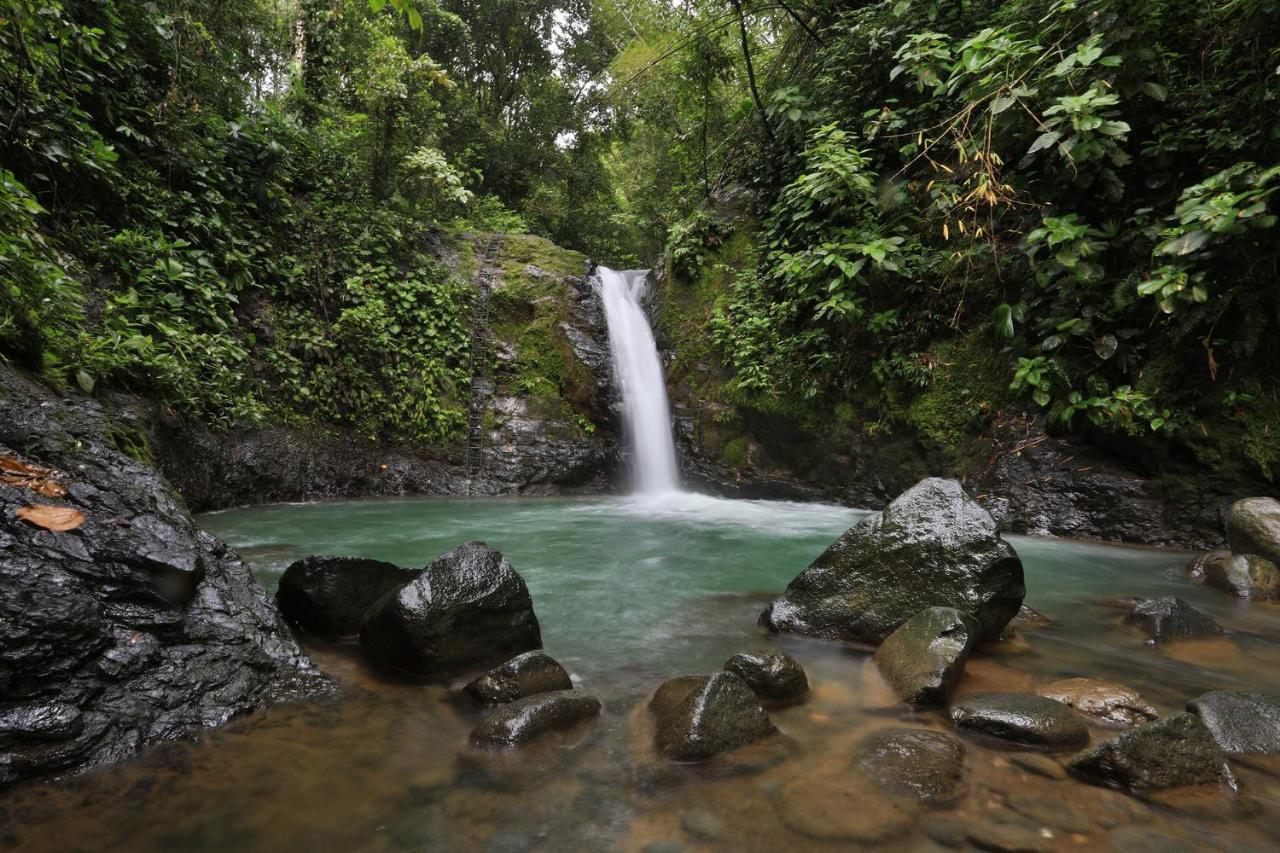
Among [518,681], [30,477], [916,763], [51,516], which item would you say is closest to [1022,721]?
[916,763]

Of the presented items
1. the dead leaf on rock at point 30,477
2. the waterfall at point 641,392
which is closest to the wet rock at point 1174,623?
the dead leaf on rock at point 30,477

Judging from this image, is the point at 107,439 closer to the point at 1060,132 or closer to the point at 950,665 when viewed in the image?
the point at 950,665

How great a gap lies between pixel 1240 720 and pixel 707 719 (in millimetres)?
2083

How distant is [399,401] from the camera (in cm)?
906

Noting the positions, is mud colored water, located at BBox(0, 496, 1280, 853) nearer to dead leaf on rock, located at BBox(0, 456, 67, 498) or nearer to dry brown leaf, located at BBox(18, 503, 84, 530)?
dry brown leaf, located at BBox(18, 503, 84, 530)

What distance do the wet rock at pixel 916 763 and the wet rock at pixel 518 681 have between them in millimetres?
1307

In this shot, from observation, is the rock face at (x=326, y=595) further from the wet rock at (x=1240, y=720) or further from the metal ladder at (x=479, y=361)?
the metal ladder at (x=479, y=361)

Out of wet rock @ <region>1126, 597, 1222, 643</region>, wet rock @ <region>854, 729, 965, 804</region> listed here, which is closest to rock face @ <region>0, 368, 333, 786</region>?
wet rock @ <region>854, 729, 965, 804</region>

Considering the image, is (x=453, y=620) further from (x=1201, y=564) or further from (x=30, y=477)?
(x=1201, y=564)

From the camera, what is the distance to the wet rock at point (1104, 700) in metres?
2.50

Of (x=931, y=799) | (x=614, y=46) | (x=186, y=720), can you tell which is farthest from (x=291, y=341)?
(x=614, y=46)

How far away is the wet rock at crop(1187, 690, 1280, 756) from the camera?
2.25 m

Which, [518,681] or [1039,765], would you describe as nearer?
[1039,765]

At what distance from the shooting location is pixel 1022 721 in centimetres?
232
